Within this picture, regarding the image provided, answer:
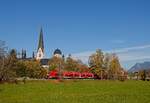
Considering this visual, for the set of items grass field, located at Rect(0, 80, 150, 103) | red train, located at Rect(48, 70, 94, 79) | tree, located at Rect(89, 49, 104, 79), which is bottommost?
grass field, located at Rect(0, 80, 150, 103)

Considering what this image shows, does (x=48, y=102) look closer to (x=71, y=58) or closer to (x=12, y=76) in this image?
(x=12, y=76)

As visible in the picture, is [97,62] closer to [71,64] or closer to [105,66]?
[105,66]

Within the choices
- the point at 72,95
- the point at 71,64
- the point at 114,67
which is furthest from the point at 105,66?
the point at 72,95

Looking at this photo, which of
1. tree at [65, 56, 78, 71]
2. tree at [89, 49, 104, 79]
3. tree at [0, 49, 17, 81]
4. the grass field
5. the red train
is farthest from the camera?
tree at [65, 56, 78, 71]

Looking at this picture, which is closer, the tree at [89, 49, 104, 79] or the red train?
the tree at [89, 49, 104, 79]

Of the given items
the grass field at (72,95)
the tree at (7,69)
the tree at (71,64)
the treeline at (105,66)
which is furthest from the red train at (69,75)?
the grass field at (72,95)

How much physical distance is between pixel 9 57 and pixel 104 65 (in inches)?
1747

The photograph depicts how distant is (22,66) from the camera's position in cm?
11475

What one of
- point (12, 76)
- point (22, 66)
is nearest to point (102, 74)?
point (22, 66)

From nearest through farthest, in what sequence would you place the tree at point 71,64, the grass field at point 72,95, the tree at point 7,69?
the grass field at point 72,95, the tree at point 7,69, the tree at point 71,64

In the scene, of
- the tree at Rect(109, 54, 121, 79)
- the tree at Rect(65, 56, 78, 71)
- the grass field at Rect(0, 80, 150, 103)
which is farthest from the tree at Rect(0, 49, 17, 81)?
the tree at Rect(65, 56, 78, 71)

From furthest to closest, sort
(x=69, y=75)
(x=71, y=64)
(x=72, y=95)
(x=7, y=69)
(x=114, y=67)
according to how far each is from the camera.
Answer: (x=71, y=64), (x=69, y=75), (x=114, y=67), (x=7, y=69), (x=72, y=95)

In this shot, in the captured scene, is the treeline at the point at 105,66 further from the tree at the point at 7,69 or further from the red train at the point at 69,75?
the tree at the point at 7,69

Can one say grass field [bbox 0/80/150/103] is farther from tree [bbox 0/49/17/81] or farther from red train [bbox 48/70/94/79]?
red train [bbox 48/70/94/79]
